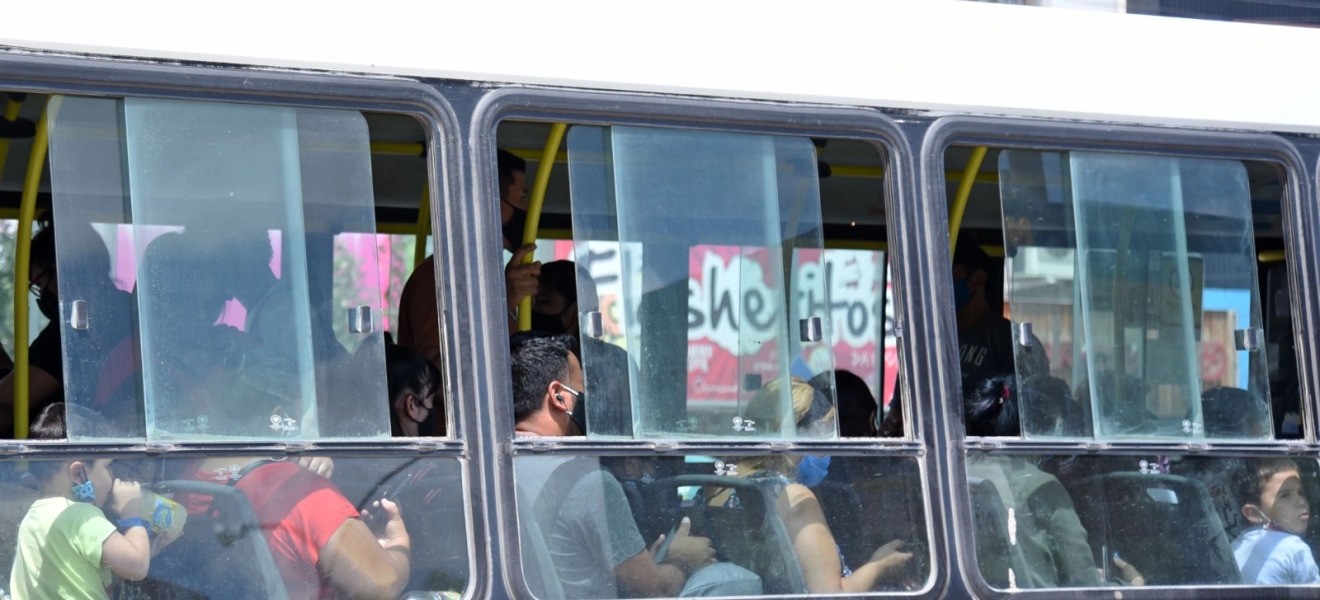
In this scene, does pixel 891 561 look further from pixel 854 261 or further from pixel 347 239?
pixel 854 261

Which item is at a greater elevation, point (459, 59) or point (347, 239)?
point (459, 59)

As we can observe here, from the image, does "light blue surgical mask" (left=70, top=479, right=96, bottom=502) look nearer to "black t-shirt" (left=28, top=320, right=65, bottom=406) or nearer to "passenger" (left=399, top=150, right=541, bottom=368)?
"black t-shirt" (left=28, top=320, right=65, bottom=406)

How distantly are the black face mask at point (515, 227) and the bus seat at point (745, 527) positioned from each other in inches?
30.1

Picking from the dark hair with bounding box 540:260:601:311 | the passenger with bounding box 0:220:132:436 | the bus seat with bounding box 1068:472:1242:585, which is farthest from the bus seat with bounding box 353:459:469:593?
the bus seat with bounding box 1068:472:1242:585

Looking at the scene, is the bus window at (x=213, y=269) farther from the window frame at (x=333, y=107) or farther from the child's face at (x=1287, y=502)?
the child's face at (x=1287, y=502)

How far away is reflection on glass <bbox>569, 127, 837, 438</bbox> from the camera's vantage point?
11.4 ft

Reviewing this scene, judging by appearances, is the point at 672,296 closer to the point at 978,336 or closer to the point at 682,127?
the point at 682,127

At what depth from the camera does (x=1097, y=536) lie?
12.4ft

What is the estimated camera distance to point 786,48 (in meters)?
3.64

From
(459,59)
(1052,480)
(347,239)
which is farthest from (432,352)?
(1052,480)

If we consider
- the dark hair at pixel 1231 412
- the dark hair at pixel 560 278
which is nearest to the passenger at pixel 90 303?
the dark hair at pixel 560 278

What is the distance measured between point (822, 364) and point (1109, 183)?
914 millimetres

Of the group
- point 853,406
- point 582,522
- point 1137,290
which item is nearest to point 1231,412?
point 1137,290

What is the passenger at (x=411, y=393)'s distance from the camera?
3490 mm
